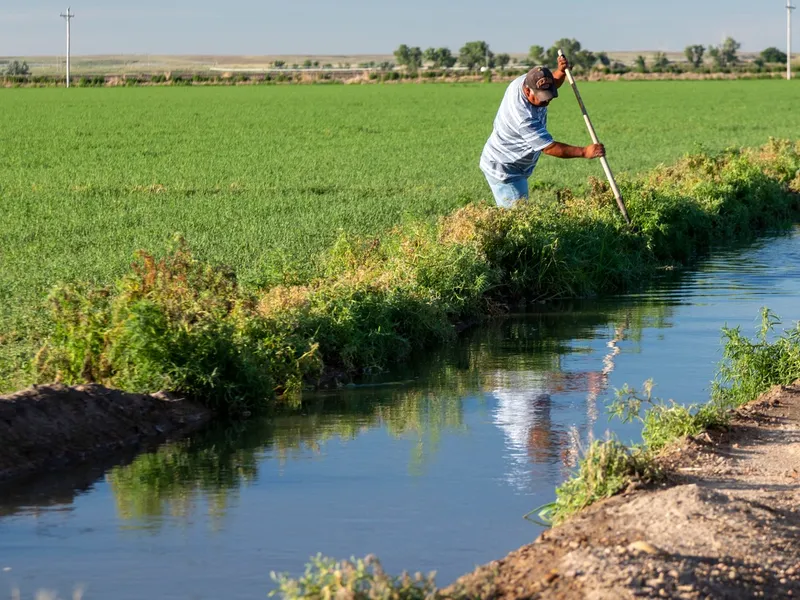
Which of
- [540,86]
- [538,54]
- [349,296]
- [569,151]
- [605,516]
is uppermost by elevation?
[538,54]

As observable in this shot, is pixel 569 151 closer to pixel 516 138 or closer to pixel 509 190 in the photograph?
pixel 516 138

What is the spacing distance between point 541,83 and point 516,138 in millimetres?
822

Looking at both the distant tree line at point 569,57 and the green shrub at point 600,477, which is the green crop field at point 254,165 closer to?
the green shrub at point 600,477

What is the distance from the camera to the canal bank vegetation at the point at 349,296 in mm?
9375

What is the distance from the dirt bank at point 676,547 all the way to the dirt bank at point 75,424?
3.49 meters

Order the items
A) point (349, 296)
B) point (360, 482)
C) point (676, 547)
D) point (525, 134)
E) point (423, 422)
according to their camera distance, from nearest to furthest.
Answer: point (676, 547), point (360, 482), point (423, 422), point (349, 296), point (525, 134)

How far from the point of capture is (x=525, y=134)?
1306 cm

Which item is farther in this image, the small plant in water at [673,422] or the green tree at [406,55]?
the green tree at [406,55]

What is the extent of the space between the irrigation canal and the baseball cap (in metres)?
2.39

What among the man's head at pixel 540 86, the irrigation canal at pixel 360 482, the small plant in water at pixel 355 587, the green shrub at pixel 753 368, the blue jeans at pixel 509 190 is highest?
the man's head at pixel 540 86

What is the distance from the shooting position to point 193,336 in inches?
367

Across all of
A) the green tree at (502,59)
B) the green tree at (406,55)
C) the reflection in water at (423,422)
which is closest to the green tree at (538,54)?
the green tree at (502,59)

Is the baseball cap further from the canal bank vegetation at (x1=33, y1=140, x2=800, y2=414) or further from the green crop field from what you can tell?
the green crop field

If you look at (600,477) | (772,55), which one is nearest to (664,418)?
(600,477)
